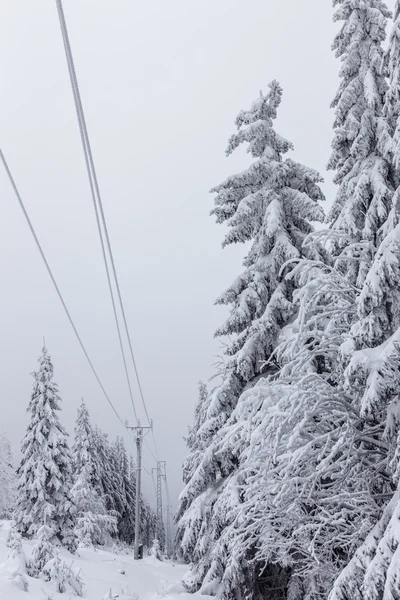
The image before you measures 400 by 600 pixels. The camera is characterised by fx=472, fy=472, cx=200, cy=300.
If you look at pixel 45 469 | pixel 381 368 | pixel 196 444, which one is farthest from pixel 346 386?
pixel 45 469

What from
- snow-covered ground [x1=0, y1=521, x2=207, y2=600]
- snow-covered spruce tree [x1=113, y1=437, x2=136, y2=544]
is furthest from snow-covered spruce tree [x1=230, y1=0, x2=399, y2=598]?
snow-covered spruce tree [x1=113, y1=437, x2=136, y2=544]

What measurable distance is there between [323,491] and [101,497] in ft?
131

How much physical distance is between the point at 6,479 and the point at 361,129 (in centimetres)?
5392

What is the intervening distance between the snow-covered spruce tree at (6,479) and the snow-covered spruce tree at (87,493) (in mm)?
12644

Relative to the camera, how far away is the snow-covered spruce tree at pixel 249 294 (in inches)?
485

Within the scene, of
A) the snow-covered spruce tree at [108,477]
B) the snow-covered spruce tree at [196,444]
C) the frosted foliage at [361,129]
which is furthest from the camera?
the snow-covered spruce tree at [108,477]

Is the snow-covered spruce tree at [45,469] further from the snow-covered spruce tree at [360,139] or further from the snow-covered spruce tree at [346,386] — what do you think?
the snow-covered spruce tree at [360,139]

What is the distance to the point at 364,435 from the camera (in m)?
8.21

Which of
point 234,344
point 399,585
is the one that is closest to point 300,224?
point 234,344

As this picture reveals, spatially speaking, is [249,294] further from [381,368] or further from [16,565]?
[16,565]

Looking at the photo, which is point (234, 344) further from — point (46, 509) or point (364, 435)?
point (46, 509)

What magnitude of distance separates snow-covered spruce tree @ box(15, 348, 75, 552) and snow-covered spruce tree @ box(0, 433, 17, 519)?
25.2 m

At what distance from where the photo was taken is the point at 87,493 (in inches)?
1597

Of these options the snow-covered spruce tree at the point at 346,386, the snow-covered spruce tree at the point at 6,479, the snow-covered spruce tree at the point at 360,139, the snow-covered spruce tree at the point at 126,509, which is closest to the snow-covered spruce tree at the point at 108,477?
the snow-covered spruce tree at the point at 126,509
